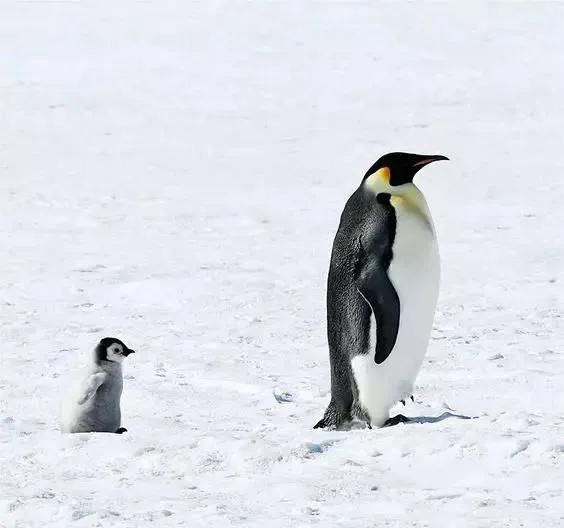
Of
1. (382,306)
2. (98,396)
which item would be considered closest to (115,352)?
(98,396)

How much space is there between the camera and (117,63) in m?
18.4

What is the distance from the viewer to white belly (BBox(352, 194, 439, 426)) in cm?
537


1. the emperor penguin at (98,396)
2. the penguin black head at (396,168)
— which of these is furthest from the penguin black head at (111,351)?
the penguin black head at (396,168)

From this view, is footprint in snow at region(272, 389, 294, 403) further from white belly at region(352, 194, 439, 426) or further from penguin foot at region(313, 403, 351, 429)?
white belly at region(352, 194, 439, 426)

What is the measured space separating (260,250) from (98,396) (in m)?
5.09

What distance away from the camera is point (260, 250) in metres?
10.5

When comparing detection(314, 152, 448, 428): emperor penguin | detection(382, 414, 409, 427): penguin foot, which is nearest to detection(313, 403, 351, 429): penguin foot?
detection(314, 152, 448, 428): emperor penguin

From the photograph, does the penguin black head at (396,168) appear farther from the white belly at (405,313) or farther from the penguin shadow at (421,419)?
the penguin shadow at (421,419)

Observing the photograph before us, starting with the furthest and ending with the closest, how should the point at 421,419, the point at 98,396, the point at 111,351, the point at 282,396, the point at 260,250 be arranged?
the point at 260,250
the point at 282,396
the point at 111,351
the point at 98,396
the point at 421,419

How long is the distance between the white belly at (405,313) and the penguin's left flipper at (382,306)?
6 centimetres

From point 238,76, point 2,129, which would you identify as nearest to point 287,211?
point 2,129

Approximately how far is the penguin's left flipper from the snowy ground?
1.50 feet

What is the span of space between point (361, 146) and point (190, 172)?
2164mm

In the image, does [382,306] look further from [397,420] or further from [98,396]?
[98,396]
